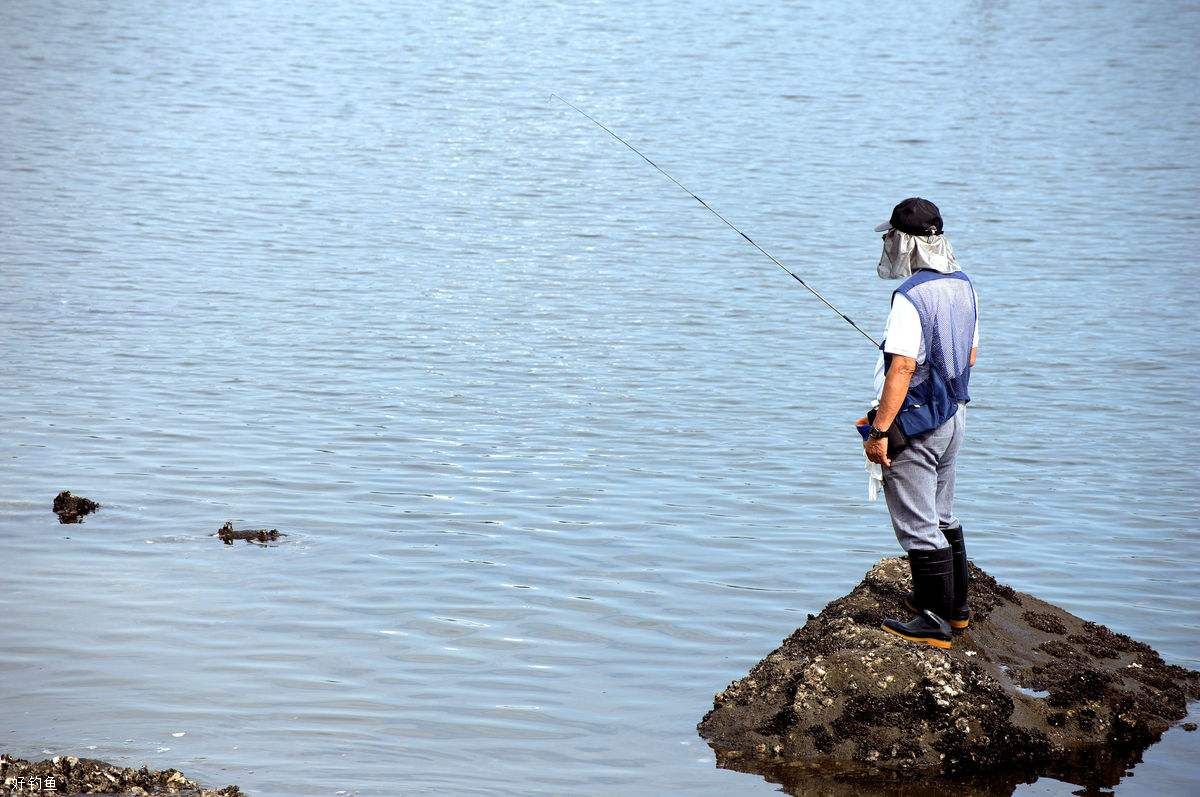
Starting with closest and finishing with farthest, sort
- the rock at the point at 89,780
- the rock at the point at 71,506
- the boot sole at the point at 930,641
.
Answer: the rock at the point at 89,780
the boot sole at the point at 930,641
the rock at the point at 71,506

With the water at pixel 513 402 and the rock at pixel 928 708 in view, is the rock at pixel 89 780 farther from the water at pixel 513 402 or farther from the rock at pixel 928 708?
the rock at pixel 928 708

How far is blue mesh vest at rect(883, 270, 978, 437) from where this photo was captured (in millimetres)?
6227

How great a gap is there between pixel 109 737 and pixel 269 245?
1290 centimetres

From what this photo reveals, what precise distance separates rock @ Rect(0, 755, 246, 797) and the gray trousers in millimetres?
2694

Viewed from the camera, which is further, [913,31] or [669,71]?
[913,31]

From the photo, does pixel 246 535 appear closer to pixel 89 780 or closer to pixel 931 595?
pixel 89 780

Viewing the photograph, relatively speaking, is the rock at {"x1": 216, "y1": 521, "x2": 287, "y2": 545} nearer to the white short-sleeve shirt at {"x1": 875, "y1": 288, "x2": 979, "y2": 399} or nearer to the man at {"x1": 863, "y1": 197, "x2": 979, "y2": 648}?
the man at {"x1": 863, "y1": 197, "x2": 979, "y2": 648}

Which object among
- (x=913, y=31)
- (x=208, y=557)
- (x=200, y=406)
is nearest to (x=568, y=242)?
(x=200, y=406)

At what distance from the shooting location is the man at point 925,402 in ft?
20.4

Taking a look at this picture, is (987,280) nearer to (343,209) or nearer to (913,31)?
(343,209)

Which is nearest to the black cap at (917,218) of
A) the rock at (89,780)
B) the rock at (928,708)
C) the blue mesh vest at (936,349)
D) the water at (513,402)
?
the blue mesh vest at (936,349)

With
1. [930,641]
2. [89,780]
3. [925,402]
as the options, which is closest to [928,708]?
[930,641]

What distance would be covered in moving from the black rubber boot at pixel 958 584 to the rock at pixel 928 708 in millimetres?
116

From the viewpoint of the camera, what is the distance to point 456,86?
3180 cm
